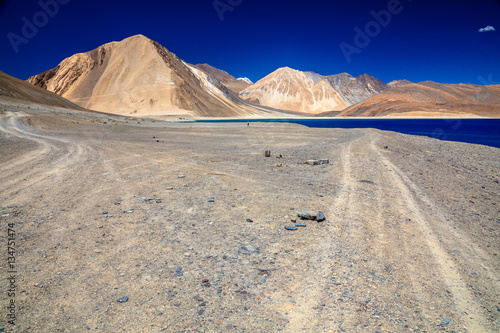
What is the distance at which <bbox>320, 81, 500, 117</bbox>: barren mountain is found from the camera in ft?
397

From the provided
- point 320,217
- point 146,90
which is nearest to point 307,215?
point 320,217

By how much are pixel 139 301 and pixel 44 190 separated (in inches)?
237

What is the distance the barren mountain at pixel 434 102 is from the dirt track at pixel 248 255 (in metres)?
137

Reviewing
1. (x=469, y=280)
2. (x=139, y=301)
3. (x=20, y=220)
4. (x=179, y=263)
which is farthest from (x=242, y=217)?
(x=20, y=220)

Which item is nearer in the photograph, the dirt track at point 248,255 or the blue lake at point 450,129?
the dirt track at point 248,255

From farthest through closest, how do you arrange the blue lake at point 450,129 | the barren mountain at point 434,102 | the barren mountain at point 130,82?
1. the barren mountain at point 434,102
2. the barren mountain at point 130,82
3. the blue lake at point 450,129

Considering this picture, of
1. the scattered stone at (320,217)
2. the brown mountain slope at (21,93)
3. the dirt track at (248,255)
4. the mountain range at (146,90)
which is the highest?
the mountain range at (146,90)

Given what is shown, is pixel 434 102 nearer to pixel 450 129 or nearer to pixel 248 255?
pixel 450 129

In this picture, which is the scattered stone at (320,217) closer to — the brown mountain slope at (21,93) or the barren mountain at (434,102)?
the brown mountain slope at (21,93)

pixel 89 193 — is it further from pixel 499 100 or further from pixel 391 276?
pixel 499 100

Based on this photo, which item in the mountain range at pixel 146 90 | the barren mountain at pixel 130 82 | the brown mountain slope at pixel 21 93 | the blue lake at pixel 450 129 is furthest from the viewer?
the mountain range at pixel 146 90

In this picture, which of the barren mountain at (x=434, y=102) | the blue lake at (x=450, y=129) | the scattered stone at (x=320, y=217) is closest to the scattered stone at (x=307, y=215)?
the scattered stone at (x=320, y=217)

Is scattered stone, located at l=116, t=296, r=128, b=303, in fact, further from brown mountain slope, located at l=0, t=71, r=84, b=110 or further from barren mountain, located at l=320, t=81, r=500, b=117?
barren mountain, located at l=320, t=81, r=500, b=117

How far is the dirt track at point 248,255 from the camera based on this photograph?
3.32m
